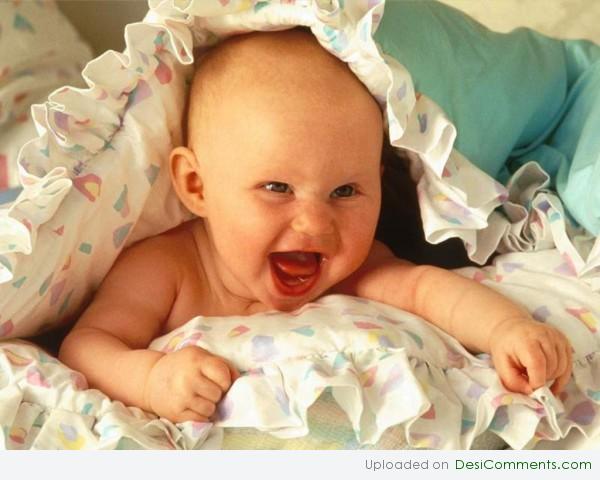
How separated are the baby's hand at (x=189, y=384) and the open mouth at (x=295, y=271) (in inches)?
5.9

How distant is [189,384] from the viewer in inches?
30.6

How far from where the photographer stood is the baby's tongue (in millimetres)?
935

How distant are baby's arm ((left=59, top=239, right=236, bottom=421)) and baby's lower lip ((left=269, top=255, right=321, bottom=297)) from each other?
0.38 ft

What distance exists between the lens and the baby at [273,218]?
89cm

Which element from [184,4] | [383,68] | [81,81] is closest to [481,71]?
[383,68]

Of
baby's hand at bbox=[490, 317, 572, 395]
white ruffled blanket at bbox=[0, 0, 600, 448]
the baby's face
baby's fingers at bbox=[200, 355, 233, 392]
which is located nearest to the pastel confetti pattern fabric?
white ruffled blanket at bbox=[0, 0, 600, 448]

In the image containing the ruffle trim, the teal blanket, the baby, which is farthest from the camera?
the teal blanket

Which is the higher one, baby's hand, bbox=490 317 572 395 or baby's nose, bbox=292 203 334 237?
baby's nose, bbox=292 203 334 237

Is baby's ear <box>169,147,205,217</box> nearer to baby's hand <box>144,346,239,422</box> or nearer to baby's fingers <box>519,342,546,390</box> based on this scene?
baby's hand <box>144,346,239,422</box>

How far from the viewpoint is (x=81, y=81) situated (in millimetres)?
1206

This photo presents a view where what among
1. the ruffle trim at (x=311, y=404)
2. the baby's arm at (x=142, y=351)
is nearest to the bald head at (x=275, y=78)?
the baby's arm at (x=142, y=351)
